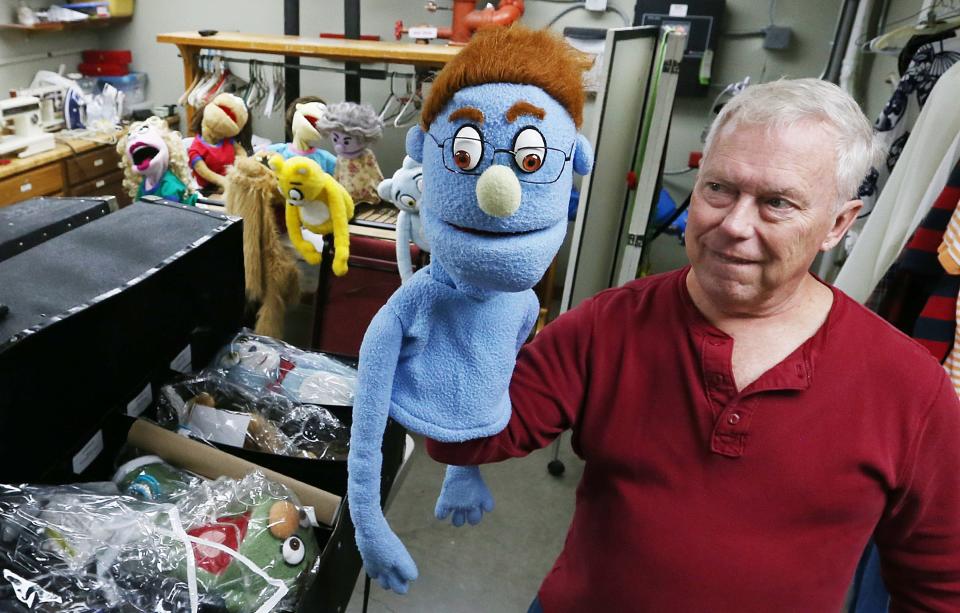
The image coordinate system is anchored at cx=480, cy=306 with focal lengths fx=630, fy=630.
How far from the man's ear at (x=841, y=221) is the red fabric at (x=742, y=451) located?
0.10 metres

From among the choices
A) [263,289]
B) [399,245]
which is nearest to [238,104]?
[263,289]

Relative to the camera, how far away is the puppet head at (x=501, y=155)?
0.54 m

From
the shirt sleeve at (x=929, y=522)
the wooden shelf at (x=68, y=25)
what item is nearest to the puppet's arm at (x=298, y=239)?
the shirt sleeve at (x=929, y=522)

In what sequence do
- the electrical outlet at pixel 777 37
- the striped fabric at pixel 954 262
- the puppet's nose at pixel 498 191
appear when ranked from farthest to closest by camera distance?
1. the electrical outlet at pixel 777 37
2. the striped fabric at pixel 954 262
3. the puppet's nose at pixel 498 191

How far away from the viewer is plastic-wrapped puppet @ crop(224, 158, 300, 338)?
220 centimetres

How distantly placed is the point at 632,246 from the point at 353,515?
148cm

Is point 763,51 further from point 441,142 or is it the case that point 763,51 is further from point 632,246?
point 441,142

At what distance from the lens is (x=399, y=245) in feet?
5.67

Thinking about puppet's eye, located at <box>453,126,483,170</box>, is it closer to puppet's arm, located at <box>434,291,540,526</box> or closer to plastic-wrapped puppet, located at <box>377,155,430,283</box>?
puppet's arm, located at <box>434,291,540,526</box>

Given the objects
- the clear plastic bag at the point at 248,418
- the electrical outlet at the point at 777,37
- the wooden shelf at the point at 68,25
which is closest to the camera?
the clear plastic bag at the point at 248,418

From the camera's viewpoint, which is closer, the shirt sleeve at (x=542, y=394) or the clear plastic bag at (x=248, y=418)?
the shirt sleeve at (x=542, y=394)

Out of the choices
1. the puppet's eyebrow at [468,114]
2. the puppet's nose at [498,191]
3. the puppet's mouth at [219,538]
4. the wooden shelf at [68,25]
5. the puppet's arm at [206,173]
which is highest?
the puppet's eyebrow at [468,114]

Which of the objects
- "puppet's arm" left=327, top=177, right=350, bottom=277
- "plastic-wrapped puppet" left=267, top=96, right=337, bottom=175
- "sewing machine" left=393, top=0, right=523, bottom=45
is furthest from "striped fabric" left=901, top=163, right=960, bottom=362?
"sewing machine" left=393, top=0, right=523, bottom=45

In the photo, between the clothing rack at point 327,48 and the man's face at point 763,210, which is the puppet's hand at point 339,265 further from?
the man's face at point 763,210
